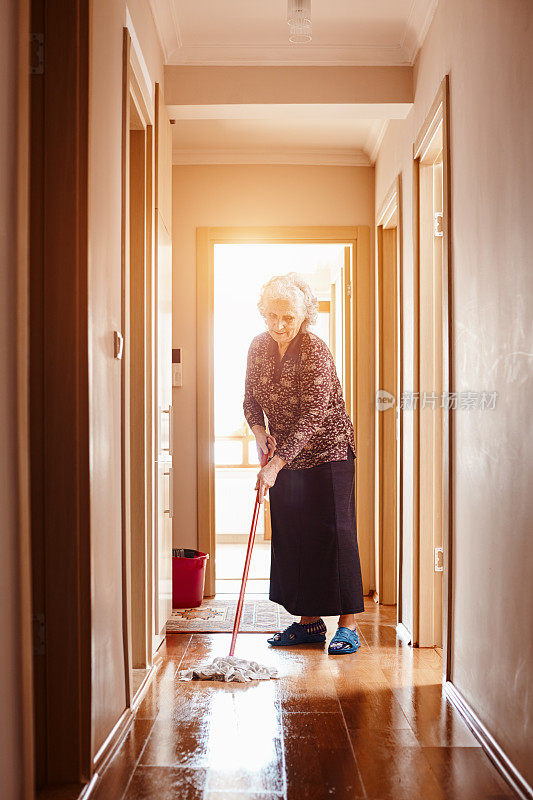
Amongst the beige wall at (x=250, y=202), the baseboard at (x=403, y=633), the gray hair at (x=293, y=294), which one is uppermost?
the beige wall at (x=250, y=202)

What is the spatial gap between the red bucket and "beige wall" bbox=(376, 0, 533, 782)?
180 centimetres

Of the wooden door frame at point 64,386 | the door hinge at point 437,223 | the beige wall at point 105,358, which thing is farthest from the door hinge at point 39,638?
the door hinge at point 437,223

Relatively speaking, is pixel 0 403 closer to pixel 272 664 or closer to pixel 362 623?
pixel 272 664

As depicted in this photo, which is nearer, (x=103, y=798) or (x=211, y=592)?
(x=103, y=798)

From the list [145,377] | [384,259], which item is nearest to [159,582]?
[145,377]

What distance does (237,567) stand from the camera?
5.24 meters

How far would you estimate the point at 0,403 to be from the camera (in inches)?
55.9

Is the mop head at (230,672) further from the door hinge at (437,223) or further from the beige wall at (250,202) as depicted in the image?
the beige wall at (250,202)

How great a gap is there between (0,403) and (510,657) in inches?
55.1

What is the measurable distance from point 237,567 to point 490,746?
3274mm

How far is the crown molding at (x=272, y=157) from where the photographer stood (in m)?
4.52

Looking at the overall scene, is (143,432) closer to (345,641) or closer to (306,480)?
(306,480)

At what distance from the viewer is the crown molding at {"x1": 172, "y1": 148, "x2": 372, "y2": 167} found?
4.52 m

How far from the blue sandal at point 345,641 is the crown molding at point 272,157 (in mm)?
2721
